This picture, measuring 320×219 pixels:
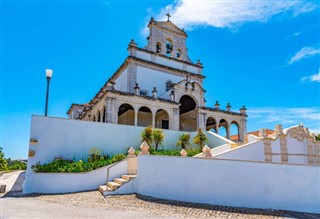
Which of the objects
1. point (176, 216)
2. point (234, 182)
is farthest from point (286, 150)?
point (176, 216)

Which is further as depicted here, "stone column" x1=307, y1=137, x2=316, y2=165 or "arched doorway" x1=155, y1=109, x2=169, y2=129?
"arched doorway" x1=155, y1=109, x2=169, y2=129

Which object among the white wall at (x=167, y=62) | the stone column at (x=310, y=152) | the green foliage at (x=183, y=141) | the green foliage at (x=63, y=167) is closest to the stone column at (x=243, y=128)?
the white wall at (x=167, y=62)

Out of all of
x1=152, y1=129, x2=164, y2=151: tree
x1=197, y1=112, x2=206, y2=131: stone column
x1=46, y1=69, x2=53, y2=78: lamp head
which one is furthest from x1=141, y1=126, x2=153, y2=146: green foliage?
x1=197, y1=112, x2=206, y2=131: stone column

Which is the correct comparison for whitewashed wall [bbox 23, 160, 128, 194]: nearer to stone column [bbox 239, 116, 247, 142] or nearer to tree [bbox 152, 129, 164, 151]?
tree [bbox 152, 129, 164, 151]

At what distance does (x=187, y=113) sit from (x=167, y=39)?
341 inches

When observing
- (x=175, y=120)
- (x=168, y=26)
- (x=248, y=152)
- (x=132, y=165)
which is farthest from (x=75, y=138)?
(x=168, y=26)

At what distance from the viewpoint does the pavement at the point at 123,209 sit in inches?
259

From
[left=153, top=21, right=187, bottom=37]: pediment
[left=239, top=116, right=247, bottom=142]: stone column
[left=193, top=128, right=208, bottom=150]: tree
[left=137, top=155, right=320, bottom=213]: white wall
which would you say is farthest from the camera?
[left=153, top=21, right=187, bottom=37]: pediment

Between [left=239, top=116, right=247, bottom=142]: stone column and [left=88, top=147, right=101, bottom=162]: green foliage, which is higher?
[left=239, top=116, right=247, bottom=142]: stone column

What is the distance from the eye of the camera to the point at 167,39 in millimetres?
26016

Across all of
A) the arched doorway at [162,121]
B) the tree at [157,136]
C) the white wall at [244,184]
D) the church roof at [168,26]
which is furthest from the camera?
the church roof at [168,26]

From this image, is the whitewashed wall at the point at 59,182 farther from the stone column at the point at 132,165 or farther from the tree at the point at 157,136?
the tree at the point at 157,136

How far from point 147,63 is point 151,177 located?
1543 cm

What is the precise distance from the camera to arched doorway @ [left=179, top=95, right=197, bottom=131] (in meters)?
22.9
